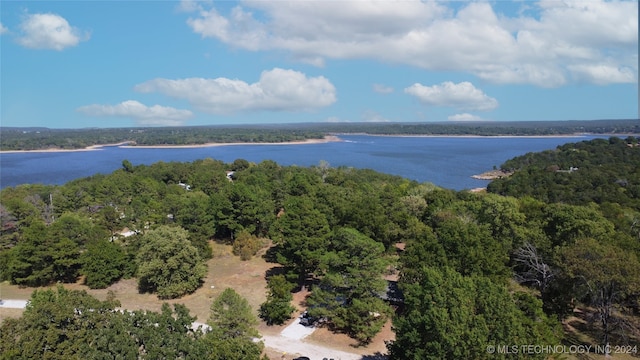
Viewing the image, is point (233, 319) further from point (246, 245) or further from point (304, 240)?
point (246, 245)

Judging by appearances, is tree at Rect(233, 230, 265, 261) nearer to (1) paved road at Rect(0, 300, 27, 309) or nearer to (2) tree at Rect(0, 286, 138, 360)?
(1) paved road at Rect(0, 300, 27, 309)

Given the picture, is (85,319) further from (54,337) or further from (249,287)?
(249,287)

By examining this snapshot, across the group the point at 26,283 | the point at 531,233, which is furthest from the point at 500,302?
the point at 26,283

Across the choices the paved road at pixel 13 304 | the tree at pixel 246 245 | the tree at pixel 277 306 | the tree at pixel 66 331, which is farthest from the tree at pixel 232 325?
the paved road at pixel 13 304

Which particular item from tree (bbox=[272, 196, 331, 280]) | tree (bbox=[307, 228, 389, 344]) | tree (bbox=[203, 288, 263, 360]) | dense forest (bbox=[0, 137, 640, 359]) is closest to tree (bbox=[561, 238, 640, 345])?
dense forest (bbox=[0, 137, 640, 359])

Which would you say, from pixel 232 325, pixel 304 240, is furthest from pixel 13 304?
pixel 304 240

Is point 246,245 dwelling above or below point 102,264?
below
